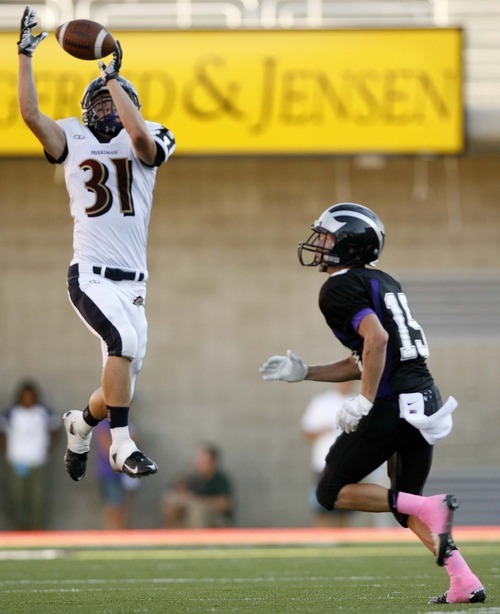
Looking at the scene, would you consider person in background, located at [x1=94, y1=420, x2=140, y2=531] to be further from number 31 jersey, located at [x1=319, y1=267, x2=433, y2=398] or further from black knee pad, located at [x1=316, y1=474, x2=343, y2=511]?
number 31 jersey, located at [x1=319, y1=267, x2=433, y2=398]

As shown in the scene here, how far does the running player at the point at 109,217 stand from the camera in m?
6.32

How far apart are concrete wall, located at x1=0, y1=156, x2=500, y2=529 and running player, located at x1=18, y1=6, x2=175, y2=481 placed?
290 inches

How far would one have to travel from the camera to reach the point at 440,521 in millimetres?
5844

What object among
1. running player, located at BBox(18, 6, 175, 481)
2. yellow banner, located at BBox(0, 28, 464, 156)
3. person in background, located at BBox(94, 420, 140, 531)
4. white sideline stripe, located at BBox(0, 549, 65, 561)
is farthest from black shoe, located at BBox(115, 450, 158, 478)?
person in background, located at BBox(94, 420, 140, 531)

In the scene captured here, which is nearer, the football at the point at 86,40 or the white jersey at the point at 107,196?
the football at the point at 86,40

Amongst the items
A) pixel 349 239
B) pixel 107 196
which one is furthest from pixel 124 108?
pixel 349 239

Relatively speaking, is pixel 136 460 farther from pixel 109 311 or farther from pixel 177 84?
pixel 177 84

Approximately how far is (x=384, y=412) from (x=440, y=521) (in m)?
0.53

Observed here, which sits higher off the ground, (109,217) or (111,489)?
(109,217)

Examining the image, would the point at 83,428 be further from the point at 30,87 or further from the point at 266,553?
the point at 266,553

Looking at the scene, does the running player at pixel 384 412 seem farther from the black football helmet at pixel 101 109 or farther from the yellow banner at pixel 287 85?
the yellow banner at pixel 287 85

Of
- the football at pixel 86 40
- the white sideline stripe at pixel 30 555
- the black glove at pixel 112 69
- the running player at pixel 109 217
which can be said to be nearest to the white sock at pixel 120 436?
the running player at pixel 109 217

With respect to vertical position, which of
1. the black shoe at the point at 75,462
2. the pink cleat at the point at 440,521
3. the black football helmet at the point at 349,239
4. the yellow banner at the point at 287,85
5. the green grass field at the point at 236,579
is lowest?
the green grass field at the point at 236,579

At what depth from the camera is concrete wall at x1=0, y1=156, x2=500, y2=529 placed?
13.9 metres
